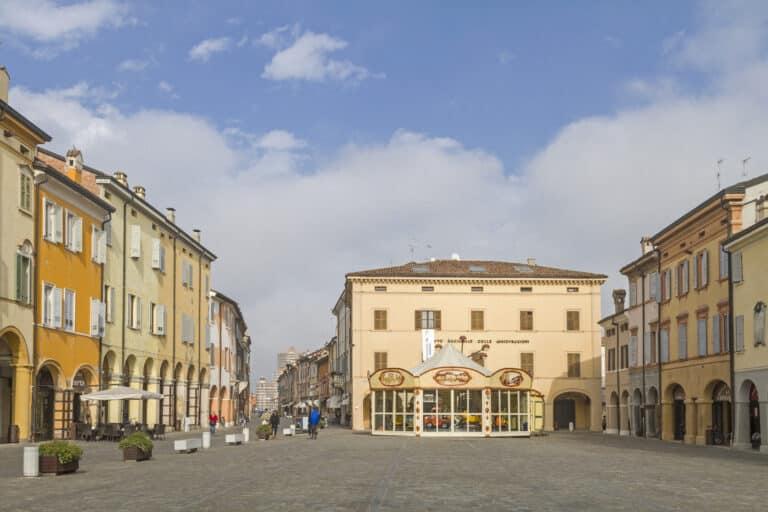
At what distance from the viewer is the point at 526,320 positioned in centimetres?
7062

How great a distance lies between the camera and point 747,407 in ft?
130

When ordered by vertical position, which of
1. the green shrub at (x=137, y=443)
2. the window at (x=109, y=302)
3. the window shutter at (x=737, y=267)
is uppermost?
the window shutter at (x=737, y=267)

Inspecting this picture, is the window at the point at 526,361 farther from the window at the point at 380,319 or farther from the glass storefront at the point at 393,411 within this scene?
the glass storefront at the point at 393,411

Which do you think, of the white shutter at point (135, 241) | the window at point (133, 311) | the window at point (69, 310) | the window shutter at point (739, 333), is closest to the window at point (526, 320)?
the window at point (133, 311)

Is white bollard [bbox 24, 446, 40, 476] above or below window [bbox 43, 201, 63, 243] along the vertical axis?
below

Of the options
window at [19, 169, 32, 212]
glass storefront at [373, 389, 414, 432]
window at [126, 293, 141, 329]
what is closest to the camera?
window at [19, 169, 32, 212]

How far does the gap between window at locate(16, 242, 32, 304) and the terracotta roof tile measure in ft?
115

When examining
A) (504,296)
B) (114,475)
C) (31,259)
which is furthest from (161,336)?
(114,475)

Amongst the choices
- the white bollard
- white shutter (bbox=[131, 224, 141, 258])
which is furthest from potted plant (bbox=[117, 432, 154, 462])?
white shutter (bbox=[131, 224, 141, 258])

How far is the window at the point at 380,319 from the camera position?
229ft

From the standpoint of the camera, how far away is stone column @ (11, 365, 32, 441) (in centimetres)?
3541

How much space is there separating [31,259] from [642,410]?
34.5 metres

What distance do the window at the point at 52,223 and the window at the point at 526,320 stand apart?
127 ft

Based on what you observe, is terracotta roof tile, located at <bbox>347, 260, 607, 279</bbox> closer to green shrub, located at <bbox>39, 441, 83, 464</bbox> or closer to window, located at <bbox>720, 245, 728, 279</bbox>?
window, located at <bbox>720, 245, 728, 279</bbox>
